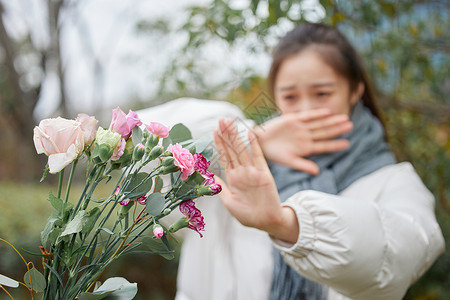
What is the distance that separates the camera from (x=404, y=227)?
93 centimetres

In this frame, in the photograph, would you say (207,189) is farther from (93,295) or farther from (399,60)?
(399,60)

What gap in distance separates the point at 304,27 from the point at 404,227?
74 cm

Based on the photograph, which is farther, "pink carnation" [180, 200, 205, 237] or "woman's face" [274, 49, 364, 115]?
A: "woman's face" [274, 49, 364, 115]

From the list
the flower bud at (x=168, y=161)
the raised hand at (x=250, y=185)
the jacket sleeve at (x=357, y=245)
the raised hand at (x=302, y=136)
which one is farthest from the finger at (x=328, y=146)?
the flower bud at (x=168, y=161)

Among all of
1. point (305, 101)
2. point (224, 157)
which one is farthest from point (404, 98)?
point (224, 157)

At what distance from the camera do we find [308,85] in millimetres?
1269

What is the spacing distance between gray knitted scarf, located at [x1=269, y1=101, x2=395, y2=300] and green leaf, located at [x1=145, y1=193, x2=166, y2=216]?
2.64ft

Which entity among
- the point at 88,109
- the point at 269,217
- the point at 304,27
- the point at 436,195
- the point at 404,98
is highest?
the point at 304,27

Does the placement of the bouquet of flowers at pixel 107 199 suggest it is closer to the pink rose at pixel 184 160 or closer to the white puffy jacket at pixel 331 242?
the pink rose at pixel 184 160

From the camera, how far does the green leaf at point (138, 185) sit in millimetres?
510

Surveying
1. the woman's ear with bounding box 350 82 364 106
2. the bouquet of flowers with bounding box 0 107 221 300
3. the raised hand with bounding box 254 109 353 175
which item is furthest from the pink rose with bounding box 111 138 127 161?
the woman's ear with bounding box 350 82 364 106

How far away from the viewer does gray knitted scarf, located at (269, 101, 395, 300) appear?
48.7 inches

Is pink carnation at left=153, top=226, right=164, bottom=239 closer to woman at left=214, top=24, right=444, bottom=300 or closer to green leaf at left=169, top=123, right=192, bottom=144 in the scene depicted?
green leaf at left=169, top=123, right=192, bottom=144

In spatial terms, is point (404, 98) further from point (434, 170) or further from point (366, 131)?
point (366, 131)
